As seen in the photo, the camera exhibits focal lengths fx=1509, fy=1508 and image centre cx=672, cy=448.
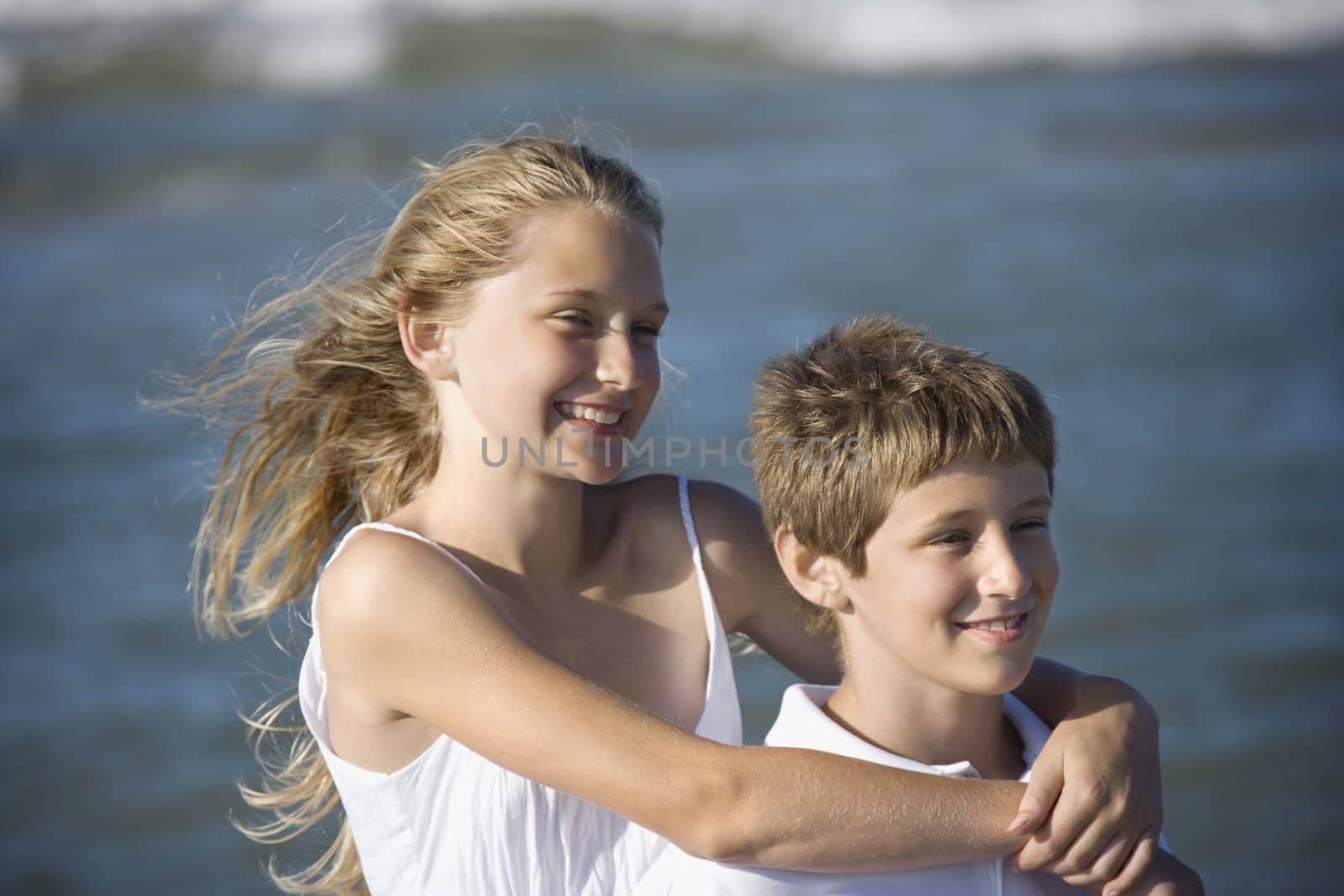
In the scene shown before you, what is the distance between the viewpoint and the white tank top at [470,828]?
212cm

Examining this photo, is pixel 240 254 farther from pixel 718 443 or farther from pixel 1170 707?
pixel 1170 707

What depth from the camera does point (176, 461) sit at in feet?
19.5

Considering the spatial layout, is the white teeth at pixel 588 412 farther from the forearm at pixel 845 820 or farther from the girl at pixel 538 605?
the forearm at pixel 845 820

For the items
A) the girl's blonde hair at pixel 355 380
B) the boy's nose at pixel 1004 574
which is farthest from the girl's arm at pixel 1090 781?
the girl's blonde hair at pixel 355 380

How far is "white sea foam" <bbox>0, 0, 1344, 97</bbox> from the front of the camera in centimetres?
1099

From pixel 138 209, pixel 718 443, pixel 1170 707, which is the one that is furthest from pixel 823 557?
pixel 138 209

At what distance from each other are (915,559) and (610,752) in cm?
44

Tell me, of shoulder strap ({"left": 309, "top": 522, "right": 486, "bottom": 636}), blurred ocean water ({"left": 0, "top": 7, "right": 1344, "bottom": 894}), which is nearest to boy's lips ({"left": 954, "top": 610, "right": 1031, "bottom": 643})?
shoulder strap ({"left": 309, "top": 522, "right": 486, "bottom": 636})

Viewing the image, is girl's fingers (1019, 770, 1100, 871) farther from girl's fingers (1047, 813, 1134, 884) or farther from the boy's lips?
the boy's lips

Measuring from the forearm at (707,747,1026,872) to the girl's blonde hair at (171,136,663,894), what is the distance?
2.83ft

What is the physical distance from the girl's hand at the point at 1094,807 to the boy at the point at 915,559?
5 cm

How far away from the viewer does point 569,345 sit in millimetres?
2115

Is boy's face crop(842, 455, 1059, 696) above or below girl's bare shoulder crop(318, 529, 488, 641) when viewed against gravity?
above

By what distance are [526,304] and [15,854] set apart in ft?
9.16
